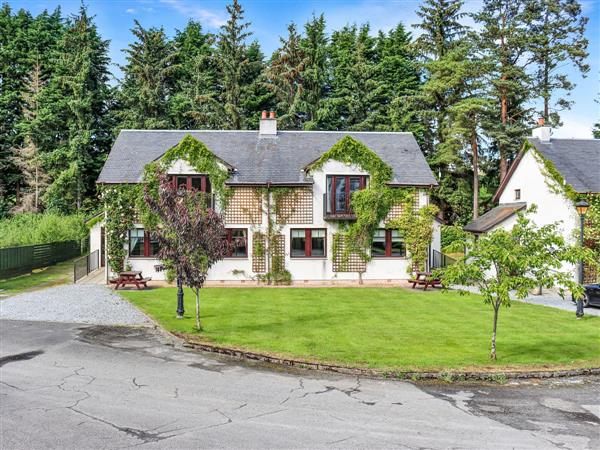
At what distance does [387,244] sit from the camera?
2808cm

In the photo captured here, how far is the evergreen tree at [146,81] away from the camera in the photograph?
4872 cm

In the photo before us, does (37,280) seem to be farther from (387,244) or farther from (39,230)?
(387,244)

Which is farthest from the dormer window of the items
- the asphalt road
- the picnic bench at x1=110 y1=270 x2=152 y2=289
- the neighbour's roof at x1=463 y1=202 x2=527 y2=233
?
the neighbour's roof at x1=463 y1=202 x2=527 y2=233

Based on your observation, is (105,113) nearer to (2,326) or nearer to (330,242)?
(330,242)

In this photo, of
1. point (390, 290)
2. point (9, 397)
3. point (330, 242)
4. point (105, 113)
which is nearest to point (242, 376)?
point (9, 397)

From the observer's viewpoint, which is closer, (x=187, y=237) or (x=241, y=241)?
(x=187, y=237)

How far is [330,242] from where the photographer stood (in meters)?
27.9

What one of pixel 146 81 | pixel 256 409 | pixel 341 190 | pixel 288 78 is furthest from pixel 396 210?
pixel 146 81

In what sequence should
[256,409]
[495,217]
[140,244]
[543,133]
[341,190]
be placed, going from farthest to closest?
1. [495,217]
2. [543,133]
3. [341,190]
4. [140,244]
5. [256,409]

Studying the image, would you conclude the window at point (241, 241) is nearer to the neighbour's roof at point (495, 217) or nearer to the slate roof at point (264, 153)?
the slate roof at point (264, 153)

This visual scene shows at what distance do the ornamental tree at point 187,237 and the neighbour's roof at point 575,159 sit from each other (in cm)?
1956

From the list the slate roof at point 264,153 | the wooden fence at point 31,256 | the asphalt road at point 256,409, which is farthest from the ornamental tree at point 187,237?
the wooden fence at point 31,256

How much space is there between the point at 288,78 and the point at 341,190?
26.9m

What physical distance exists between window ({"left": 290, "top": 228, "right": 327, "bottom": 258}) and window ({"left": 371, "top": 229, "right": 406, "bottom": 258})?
302cm
